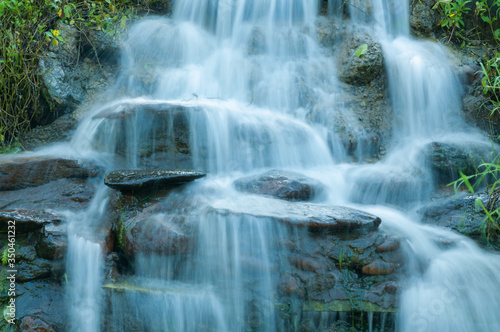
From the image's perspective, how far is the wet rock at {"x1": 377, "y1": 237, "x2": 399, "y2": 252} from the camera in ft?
9.66

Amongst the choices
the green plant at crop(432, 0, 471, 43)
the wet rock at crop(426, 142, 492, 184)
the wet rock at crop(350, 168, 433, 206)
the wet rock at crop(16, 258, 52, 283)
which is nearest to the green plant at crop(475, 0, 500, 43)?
the green plant at crop(432, 0, 471, 43)

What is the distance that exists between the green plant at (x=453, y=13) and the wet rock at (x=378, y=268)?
15.4 ft

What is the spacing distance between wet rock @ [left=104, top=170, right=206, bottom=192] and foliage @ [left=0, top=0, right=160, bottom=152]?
2110 mm

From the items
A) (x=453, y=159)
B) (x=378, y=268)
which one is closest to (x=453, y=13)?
(x=453, y=159)

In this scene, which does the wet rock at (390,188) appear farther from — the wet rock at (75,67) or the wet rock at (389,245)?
the wet rock at (75,67)

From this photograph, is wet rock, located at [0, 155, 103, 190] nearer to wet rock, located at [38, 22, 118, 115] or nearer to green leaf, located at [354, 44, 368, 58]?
wet rock, located at [38, 22, 118, 115]

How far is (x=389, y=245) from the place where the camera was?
2967 mm

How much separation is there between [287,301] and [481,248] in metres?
1.76

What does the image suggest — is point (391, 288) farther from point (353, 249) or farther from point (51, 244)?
point (51, 244)

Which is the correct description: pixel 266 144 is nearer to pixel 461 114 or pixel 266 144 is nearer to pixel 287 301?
pixel 287 301

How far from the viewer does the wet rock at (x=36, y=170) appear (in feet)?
11.8

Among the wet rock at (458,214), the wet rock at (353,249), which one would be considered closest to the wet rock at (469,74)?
the wet rock at (458,214)

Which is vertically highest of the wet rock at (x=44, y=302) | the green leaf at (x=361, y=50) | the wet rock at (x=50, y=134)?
the green leaf at (x=361, y=50)

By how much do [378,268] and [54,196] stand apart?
2.98m
